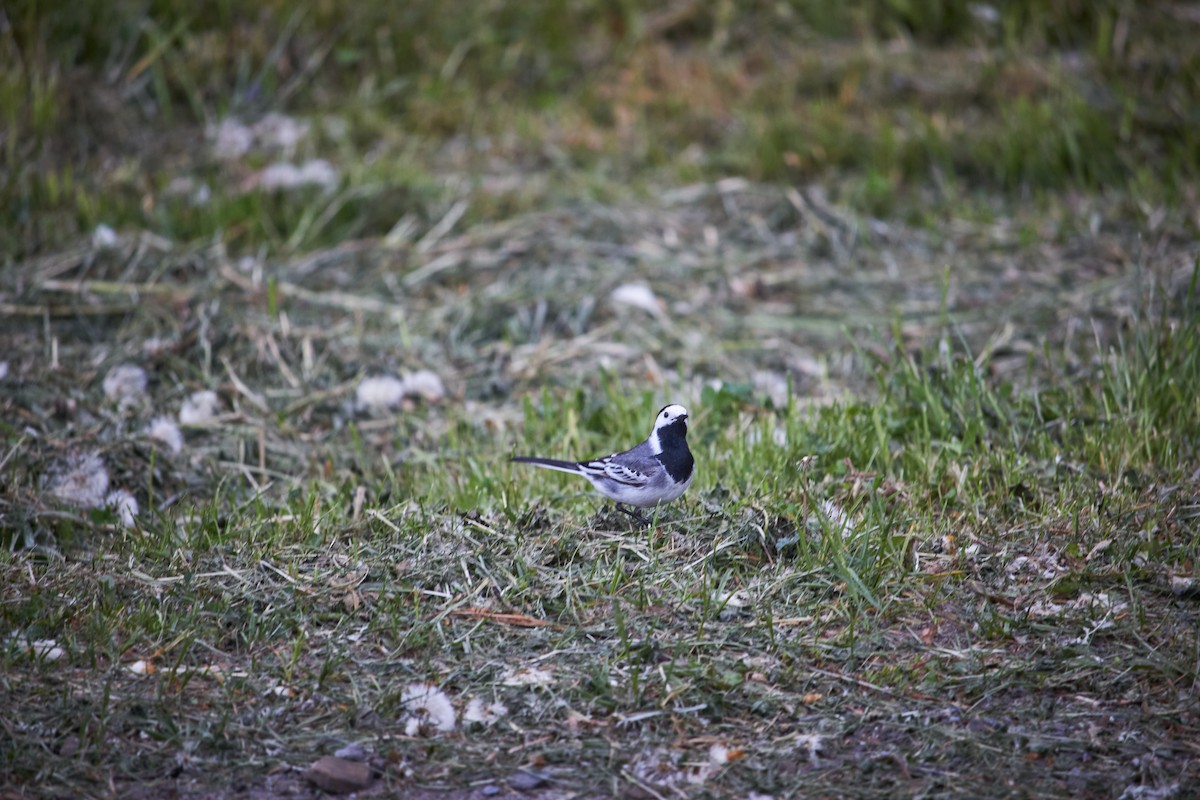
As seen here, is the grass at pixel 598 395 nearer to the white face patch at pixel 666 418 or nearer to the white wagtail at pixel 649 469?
the white wagtail at pixel 649 469

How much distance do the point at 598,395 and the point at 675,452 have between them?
1.50 meters

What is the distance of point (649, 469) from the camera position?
3.62 m

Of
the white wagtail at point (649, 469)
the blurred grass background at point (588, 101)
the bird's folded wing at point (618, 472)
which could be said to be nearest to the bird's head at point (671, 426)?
the white wagtail at point (649, 469)

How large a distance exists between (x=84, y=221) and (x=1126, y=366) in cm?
491

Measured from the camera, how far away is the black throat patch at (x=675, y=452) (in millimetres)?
3623

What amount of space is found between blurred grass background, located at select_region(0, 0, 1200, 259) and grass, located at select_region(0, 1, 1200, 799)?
1.3 inches

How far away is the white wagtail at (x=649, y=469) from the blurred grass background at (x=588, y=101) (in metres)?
3.15

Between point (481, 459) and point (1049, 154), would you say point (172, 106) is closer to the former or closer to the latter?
point (481, 459)

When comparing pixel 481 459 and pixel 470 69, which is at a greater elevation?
pixel 470 69

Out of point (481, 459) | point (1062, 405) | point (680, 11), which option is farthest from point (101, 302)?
point (680, 11)

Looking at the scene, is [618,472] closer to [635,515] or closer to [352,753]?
[635,515]

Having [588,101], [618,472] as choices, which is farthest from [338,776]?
[588,101]

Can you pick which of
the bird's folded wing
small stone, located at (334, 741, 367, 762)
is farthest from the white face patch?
small stone, located at (334, 741, 367, 762)

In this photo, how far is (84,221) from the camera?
6168mm
